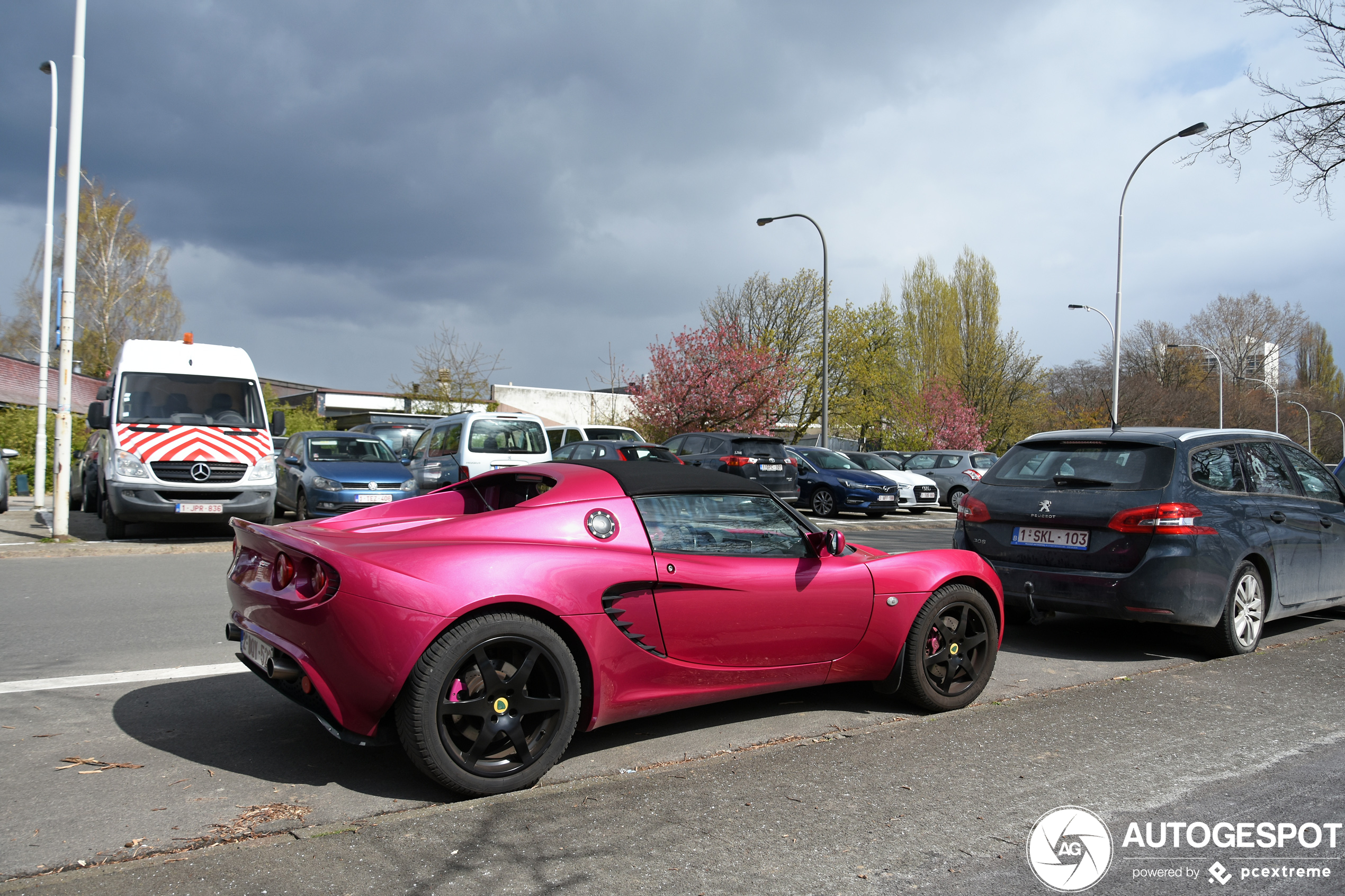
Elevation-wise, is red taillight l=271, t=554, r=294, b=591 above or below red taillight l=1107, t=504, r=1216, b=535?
below

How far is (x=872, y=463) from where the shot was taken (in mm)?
24812

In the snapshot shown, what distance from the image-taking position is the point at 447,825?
3180 mm

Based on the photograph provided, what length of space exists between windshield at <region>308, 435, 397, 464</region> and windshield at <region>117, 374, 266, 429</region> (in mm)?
2098

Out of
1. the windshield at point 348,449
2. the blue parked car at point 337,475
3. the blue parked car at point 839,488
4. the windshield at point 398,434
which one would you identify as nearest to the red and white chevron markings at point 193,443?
the blue parked car at point 337,475

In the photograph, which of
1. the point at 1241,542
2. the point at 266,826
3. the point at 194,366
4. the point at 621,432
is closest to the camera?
the point at 266,826

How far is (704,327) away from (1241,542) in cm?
3093

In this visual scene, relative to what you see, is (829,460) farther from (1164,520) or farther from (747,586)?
(747,586)

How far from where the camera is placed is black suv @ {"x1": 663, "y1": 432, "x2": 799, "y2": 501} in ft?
61.6

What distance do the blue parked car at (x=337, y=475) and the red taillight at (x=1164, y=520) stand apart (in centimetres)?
969

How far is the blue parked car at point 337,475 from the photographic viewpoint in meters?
13.5

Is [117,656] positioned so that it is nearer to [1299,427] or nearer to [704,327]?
[704,327]

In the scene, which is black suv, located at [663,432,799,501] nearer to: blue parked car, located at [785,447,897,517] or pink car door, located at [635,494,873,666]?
blue parked car, located at [785,447,897,517]

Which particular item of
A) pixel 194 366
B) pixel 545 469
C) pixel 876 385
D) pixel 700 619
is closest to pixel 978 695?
pixel 700 619

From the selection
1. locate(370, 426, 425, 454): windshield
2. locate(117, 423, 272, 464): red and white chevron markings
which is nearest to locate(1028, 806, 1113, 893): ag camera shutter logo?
locate(117, 423, 272, 464): red and white chevron markings
